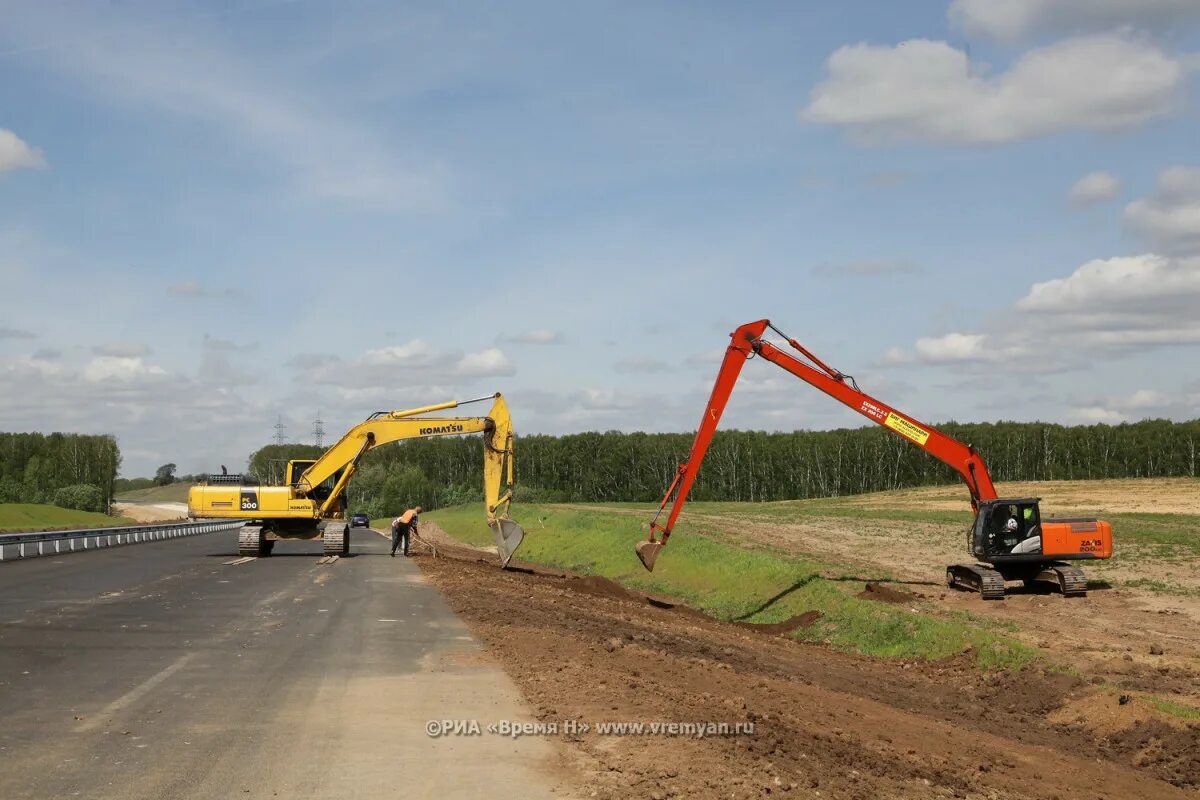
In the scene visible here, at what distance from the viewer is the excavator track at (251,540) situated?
44.6m

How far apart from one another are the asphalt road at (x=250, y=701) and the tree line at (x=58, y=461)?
412 ft

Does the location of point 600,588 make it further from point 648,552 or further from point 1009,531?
point 1009,531

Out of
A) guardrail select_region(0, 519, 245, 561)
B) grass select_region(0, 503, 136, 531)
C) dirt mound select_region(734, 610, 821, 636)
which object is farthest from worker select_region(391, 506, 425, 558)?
grass select_region(0, 503, 136, 531)

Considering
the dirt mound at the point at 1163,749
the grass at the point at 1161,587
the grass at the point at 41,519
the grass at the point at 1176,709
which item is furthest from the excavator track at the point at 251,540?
the dirt mound at the point at 1163,749

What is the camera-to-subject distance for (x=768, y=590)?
30.5m

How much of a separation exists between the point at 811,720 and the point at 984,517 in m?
16.5

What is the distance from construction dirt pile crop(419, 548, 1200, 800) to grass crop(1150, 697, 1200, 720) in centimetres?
32

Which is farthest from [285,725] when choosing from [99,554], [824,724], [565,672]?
[99,554]

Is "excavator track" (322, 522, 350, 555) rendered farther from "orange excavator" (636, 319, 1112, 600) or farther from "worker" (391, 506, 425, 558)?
"orange excavator" (636, 319, 1112, 600)

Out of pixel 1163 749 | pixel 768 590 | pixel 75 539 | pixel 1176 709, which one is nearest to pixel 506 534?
pixel 768 590

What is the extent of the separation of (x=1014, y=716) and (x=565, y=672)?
6.65 m

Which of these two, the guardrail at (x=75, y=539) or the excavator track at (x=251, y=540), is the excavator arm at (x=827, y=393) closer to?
the excavator track at (x=251, y=540)

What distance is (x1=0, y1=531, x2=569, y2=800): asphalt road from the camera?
31.2 feet

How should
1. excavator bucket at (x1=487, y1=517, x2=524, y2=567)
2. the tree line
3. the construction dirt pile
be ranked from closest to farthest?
1. the construction dirt pile
2. excavator bucket at (x1=487, y1=517, x2=524, y2=567)
3. the tree line
